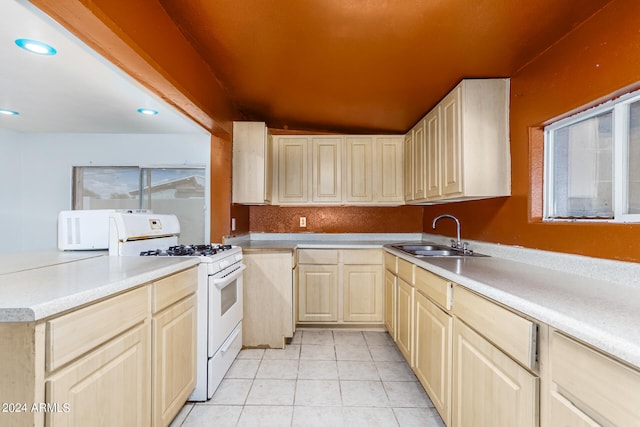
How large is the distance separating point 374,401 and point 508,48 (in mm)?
2230

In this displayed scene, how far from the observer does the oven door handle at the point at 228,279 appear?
6.54ft

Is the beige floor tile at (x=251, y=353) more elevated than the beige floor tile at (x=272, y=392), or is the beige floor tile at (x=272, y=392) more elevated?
the beige floor tile at (x=272, y=392)

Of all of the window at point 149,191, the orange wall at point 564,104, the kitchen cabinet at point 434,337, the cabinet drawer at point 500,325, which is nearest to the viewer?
the cabinet drawer at point 500,325

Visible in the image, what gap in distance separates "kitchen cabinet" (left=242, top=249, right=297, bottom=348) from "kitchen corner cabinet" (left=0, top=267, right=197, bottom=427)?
3.47ft

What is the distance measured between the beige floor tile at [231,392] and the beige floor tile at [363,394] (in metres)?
0.65

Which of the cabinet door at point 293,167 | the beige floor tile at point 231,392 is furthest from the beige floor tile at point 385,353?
the cabinet door at point 293,167

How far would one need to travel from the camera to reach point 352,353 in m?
2.62

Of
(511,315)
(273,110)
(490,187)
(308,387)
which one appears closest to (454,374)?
(511,315)

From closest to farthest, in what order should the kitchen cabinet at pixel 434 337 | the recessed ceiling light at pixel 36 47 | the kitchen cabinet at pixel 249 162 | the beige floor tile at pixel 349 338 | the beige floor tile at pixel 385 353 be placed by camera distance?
the kitchen cabinet at pixel 434 337, the recessed ceiling light at pixel 36 47, the beige floor tile at pixel 385 353, the beige floor tile at pixel 349 338, the kitchen cabinet at pixel 249 162

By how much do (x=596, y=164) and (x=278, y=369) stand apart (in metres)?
2.37

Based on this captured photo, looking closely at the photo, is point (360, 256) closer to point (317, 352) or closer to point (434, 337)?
point (317, 352)

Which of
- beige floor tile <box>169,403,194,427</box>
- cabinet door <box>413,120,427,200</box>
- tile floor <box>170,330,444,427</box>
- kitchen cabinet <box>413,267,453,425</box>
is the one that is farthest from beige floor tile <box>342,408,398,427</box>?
cabinet door <box>413,120,427,200</box>

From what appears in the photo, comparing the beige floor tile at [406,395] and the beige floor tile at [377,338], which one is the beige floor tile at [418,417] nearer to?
the beige floor tile at [406,395]

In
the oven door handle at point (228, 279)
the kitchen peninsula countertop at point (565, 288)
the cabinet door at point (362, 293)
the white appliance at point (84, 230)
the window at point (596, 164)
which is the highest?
the window at point (596, 164)
